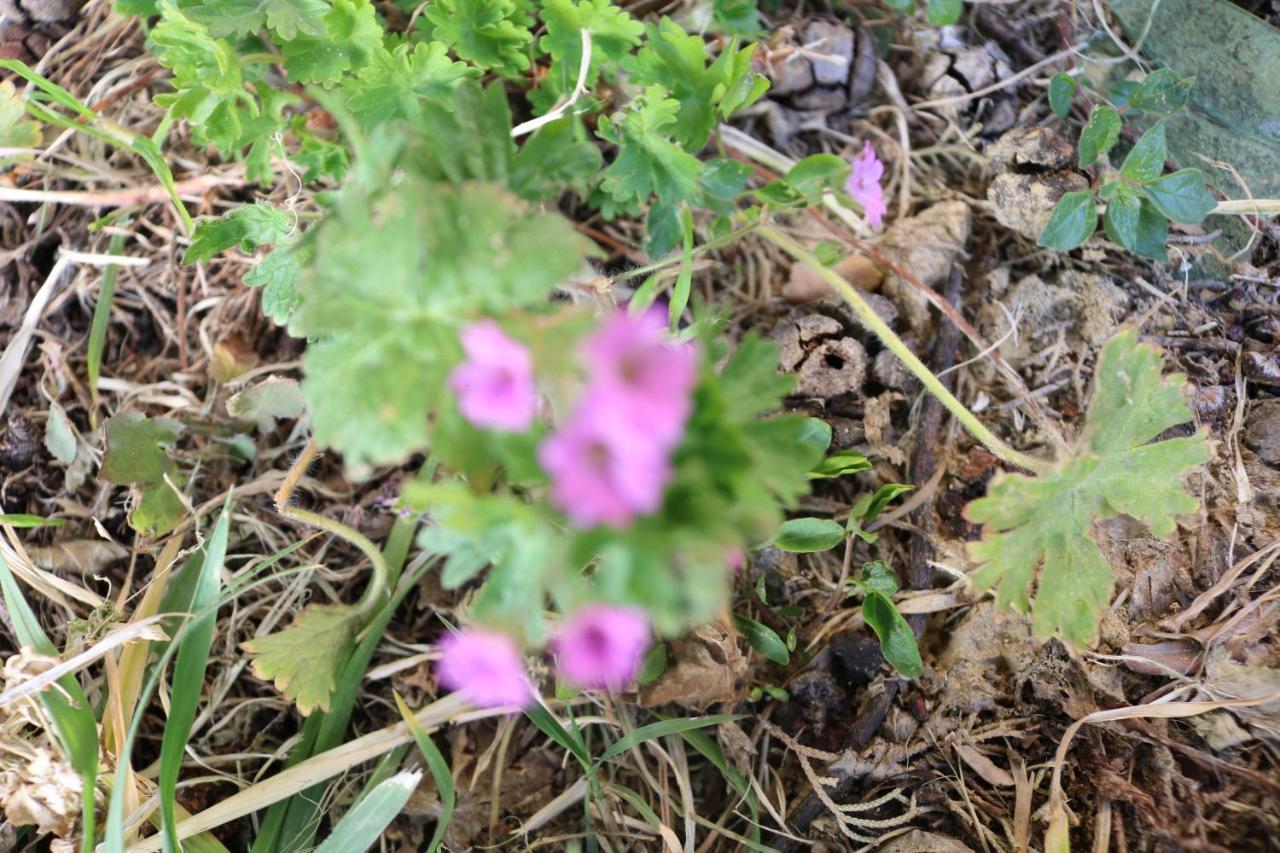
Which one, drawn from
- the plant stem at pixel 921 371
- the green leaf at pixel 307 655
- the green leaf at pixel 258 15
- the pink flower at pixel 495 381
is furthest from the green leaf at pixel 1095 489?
the green leaf at pixel 258 15

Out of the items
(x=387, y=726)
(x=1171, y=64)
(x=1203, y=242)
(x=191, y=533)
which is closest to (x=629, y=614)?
(x=387, y=726)

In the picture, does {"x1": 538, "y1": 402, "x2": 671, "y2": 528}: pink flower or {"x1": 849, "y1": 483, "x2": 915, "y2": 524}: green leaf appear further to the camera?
{"x1": 849, "y1": 483, "x2": 915, "y2": 524}: green leaf

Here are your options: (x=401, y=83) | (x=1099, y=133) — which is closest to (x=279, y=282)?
Answer: (x=401, y=83)

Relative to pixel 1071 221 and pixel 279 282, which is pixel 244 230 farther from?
pixel 1071 221

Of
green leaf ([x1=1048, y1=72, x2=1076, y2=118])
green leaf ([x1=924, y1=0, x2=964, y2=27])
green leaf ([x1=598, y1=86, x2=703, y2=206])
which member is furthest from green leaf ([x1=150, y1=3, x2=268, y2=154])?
green leaf ([x1=1048, y1=72, x2=1076, y2=118])

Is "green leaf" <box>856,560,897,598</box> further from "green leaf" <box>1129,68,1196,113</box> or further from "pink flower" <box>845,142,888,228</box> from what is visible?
"green leaf" <box>1129,68,1196,113</box>
